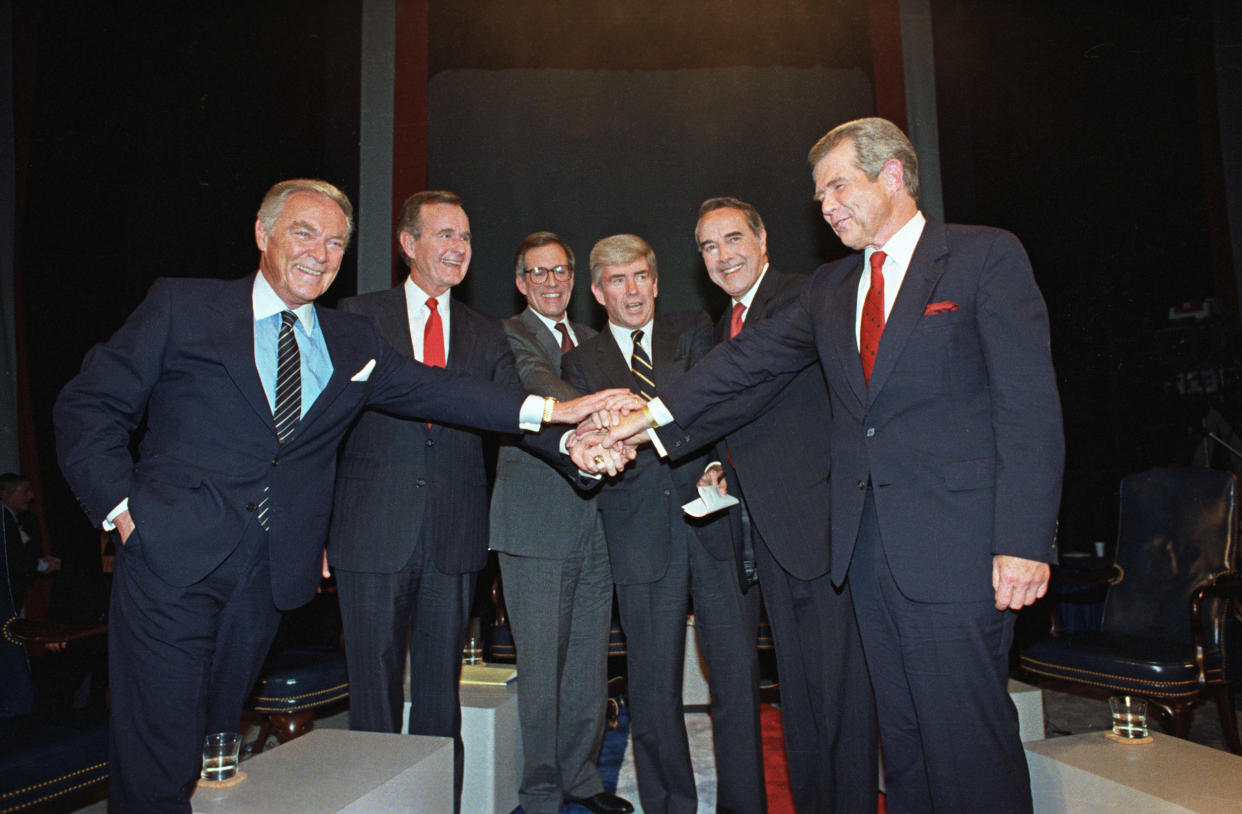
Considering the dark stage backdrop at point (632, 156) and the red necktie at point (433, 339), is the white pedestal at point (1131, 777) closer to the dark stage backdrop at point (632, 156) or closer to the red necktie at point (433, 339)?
the red necktie at point (433, 339)

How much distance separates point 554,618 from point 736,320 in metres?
1.18

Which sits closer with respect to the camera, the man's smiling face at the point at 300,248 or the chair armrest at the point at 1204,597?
the man's smiling face at the point at 300,248

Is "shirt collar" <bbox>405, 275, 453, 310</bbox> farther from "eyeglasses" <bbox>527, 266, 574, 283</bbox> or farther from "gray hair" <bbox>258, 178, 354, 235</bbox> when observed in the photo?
"gray hair" <bbox>258, 178, 354, 235</bbox>

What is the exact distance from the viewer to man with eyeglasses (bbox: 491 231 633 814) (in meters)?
2.67

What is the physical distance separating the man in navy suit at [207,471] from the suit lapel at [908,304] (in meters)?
1.42

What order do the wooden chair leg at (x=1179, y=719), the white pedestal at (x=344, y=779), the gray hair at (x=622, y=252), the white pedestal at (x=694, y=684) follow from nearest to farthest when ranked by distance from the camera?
the white pedestal at (x=344, y=779), the gray hair at (x=622, y=252), the wooden chair leg at (x=1179, y=719), the white pedestal at (x=694, y=684)

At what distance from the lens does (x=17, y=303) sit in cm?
426

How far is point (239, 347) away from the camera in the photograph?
6.63 ft

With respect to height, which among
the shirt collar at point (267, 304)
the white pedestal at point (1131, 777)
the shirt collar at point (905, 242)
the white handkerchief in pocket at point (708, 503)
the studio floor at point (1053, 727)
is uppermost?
the shirt collar at point (905, 242)

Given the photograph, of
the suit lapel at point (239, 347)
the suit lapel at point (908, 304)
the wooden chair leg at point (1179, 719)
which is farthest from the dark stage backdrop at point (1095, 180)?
the suit lapel at point (239, 347)

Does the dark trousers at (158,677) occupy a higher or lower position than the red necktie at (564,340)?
lower

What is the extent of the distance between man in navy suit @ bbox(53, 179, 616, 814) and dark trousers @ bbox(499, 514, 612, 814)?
792 mm

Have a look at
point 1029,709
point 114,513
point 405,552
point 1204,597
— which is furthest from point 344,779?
point 1204,597

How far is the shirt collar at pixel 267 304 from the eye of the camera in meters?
2.15
